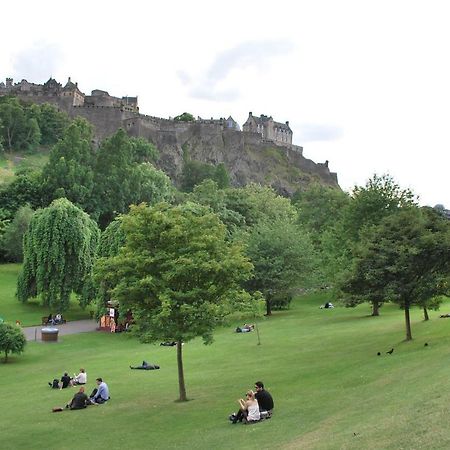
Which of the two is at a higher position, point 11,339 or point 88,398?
point 11,339

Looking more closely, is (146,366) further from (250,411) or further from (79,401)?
(250,411)

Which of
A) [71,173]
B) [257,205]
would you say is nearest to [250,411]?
[71,173]

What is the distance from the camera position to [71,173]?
69.6 m

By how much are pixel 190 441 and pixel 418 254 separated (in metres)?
14.9

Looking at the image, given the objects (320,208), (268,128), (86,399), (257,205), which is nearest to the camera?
(86,399)

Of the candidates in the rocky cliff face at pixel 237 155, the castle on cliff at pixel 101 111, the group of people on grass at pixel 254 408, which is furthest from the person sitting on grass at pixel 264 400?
the castle on cliff at pixel 101 111

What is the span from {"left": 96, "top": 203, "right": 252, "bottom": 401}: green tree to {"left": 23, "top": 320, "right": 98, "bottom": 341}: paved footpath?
18.9 m

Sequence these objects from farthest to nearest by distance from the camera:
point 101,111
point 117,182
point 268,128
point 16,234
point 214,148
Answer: point 268,128 < point 214,148 < point 101,111 < point 117,182 < point 16,234

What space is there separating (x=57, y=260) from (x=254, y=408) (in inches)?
1230

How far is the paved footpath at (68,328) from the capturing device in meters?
38.3

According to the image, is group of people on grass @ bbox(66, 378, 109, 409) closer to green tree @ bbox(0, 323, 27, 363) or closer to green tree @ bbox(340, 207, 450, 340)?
green tree @ bbox(0, 323, 27, 363)

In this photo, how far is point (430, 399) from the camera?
13367mm

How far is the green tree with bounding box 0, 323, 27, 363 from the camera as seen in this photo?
30.1 metres

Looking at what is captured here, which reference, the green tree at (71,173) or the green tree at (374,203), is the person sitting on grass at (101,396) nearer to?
the green tree at (374,203)
